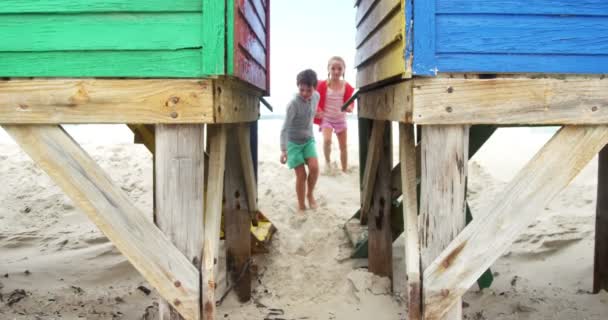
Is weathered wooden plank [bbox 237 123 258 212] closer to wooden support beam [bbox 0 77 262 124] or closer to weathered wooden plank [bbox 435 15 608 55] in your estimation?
wooden support beam [bbox 0 77 262 124]

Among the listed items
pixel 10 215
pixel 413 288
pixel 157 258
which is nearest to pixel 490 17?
pixel 413 288

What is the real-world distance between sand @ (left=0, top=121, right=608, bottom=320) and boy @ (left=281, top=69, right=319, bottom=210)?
Answer: 39 centimetres

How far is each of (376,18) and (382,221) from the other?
1.74 meters

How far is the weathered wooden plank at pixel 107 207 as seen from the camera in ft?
8.30

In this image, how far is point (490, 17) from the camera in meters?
2.51

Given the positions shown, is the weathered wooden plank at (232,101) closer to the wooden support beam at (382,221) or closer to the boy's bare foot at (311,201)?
the wooden support beam at (382,221)

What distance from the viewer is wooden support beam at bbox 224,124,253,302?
14.0 ft

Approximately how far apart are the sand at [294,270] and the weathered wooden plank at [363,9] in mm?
2027

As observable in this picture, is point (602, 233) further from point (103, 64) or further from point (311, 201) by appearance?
point (103, 64)

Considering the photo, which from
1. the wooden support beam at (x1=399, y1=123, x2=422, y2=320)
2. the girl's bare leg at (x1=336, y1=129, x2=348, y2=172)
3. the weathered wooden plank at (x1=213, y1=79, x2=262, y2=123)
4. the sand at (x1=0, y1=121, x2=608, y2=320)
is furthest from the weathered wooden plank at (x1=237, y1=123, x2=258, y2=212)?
the girl's bare leg at (x1=336, y1=129, x2=348, y2=172)

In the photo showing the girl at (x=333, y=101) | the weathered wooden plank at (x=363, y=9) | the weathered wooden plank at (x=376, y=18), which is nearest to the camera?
the weathered wooden plank at (x=376, y=18)

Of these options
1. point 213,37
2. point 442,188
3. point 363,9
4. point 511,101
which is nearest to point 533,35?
point 511,101

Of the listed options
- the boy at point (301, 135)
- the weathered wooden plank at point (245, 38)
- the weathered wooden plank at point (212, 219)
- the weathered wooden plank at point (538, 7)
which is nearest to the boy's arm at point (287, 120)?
the boy at point (301, 135)

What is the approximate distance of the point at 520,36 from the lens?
99.0 inches
